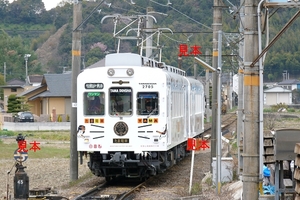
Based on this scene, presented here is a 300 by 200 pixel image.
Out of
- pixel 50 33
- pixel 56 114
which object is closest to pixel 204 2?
pixel 56 114

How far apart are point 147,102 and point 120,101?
2.18ft

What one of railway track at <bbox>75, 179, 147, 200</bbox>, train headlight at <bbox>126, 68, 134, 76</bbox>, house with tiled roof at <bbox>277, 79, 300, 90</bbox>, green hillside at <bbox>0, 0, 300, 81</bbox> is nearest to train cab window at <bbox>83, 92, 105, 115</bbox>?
train headlight at <bbox>126, 68, 134, 76</bbox>

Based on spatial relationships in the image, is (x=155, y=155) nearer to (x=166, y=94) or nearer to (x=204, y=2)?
(x=166, y=94)

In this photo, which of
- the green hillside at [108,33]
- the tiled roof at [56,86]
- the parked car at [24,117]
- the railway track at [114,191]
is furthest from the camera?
the green hillside at [108,33]

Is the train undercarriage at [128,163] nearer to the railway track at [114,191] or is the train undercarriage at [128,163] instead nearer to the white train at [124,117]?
the white train at [124,117]

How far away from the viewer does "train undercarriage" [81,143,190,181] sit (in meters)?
17.4

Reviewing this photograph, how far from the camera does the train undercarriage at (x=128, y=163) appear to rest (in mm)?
17375

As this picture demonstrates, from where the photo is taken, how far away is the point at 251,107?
10297 mm

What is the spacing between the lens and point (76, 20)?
18000mm

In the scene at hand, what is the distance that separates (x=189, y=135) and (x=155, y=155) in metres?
6.85

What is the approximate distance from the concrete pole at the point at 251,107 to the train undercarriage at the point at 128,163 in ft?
23.3

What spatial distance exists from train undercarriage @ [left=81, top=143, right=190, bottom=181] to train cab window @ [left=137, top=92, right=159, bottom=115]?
3.35ft

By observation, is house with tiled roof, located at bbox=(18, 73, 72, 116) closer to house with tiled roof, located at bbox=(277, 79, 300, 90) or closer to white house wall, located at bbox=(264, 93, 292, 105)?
white house wall, located at bbox=(264, 93, 292, 105)

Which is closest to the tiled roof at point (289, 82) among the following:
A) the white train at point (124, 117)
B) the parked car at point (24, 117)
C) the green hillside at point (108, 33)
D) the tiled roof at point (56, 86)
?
the green hillside at point (108, 33)
